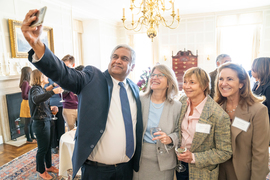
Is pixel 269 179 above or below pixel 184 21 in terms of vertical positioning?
below

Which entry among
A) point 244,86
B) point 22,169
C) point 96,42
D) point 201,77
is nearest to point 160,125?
point 201,77

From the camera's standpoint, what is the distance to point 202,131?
1.34 m

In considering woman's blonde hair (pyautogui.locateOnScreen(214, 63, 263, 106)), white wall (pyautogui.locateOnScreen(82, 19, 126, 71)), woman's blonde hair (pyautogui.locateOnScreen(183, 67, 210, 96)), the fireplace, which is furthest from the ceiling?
woman's blonde hair (pyautogui.locateOnScreen(214, 63, 263, 106))

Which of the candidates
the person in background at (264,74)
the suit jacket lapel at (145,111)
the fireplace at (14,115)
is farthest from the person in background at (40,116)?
the person in background at (264,74)

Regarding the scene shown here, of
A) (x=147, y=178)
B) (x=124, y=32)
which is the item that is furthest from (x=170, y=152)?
(x=124, y=32)

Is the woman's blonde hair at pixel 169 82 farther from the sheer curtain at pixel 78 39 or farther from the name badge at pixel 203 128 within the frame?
the sheer curtain at pixel 78 39

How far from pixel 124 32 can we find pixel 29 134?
6.04 metres

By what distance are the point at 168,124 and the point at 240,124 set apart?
54cm

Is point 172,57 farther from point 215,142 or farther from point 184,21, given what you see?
point 215,142

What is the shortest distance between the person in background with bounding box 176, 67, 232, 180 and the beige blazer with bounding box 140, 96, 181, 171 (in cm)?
6

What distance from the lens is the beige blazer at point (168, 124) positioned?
55.4 inches

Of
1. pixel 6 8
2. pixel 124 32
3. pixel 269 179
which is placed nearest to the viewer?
pixel 269 179

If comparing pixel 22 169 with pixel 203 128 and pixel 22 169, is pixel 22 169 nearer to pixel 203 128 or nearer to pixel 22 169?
pixel 22 169

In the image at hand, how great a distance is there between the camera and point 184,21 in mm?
7238
